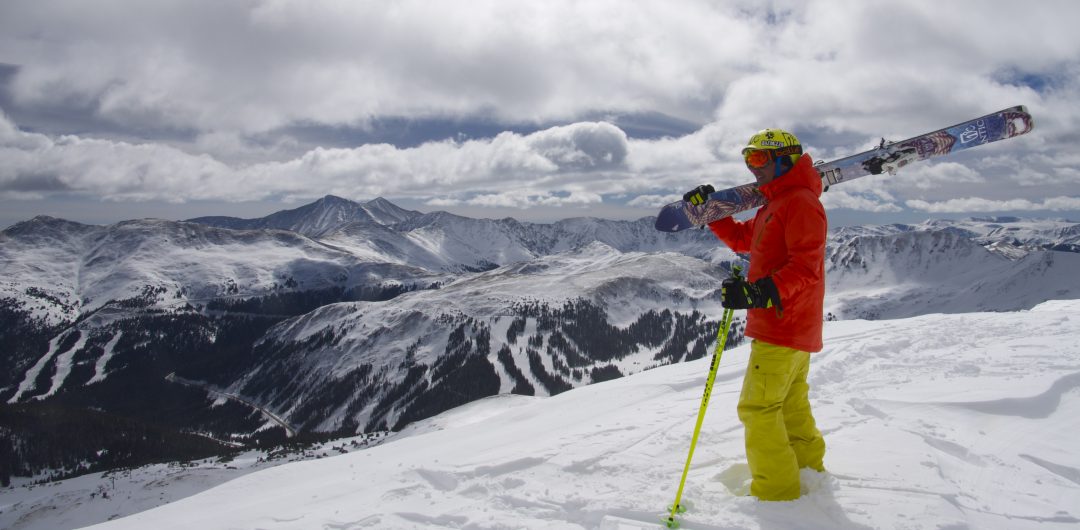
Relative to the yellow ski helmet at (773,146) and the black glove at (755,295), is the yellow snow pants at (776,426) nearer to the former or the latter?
the black glove at (755,295)

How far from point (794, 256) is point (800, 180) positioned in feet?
3.33

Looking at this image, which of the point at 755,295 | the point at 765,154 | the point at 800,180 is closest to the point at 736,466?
the point at 755,295

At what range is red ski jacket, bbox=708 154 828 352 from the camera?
17.3 ft

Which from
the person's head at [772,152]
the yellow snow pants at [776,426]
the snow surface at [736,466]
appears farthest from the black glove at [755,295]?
the snow surface at [736,466]

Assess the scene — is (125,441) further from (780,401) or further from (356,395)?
(780,401)

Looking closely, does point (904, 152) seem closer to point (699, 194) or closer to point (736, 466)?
point (699, 194)

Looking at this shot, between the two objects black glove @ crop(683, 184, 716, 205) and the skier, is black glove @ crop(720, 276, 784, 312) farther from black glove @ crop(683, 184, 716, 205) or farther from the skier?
black glove @ crop(683, 184, 716, 205)

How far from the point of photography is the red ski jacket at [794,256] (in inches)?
208

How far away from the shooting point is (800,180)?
580 cm

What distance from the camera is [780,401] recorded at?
18.4 feet

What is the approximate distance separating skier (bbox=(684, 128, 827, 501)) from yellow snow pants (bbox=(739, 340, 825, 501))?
1 cm

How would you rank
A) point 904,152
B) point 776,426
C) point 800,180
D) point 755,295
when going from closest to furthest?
point 755,295 → point 776,426 → point 800,180 → point 904,152

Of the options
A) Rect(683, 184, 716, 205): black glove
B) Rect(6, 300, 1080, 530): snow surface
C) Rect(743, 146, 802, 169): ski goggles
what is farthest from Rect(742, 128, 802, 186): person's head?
Rect(6, 300, 1080, 530): snow surface

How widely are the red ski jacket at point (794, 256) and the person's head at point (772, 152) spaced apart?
0.10 m
